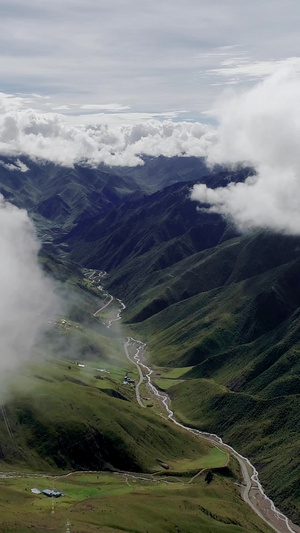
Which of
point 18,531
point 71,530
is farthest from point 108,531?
→ point 18,531

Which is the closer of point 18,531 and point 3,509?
point 18,531

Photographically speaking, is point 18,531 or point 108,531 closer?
point 18,531

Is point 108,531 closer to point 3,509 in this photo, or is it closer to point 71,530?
point 71,530

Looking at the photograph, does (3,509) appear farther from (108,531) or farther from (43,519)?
(108,531)

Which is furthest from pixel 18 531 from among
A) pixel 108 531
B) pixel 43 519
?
pixel 108 531

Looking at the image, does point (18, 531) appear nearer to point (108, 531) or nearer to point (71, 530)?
point (71, 530)

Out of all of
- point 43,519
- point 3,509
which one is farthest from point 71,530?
point 3,509

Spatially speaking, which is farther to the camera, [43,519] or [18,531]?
[43,519]
